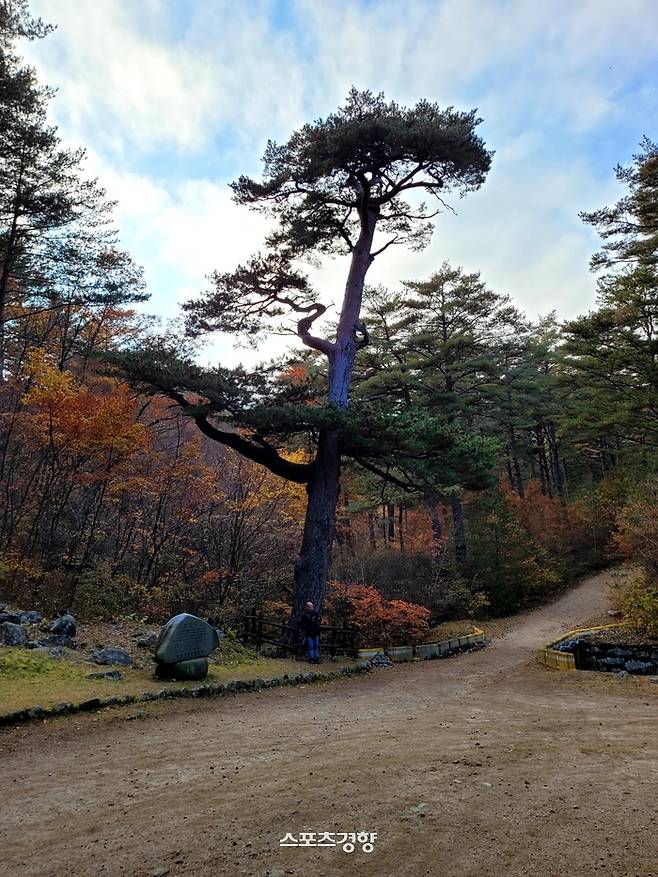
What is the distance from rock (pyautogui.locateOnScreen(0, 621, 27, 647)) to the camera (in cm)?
689

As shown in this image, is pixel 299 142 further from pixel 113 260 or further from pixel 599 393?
pixel 599 393

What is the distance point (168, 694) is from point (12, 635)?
2617mm

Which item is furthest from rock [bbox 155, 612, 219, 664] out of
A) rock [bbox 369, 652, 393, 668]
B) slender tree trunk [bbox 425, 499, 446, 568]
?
slender tree trunk [bbox 425, 499, 446, 568]

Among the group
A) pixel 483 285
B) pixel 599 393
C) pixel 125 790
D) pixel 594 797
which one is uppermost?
pixel 483 285

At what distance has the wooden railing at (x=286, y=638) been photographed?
977cm

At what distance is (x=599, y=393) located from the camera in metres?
17.8

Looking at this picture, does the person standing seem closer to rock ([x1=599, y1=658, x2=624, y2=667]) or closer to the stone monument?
the stone monument

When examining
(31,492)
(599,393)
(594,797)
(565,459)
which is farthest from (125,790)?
(565,459)

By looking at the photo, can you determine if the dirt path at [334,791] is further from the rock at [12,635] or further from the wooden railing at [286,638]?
the wooden railing at [286,638]

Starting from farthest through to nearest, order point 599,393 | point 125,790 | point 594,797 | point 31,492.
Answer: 1. point 599,393
2. point 31,492
3. point 125,790
4. point 594,797

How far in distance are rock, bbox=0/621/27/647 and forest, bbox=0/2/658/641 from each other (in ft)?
8.83

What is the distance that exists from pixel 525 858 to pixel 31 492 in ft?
40.0

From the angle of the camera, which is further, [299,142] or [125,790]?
[299,142]

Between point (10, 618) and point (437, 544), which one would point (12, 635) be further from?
point (437, 544)
